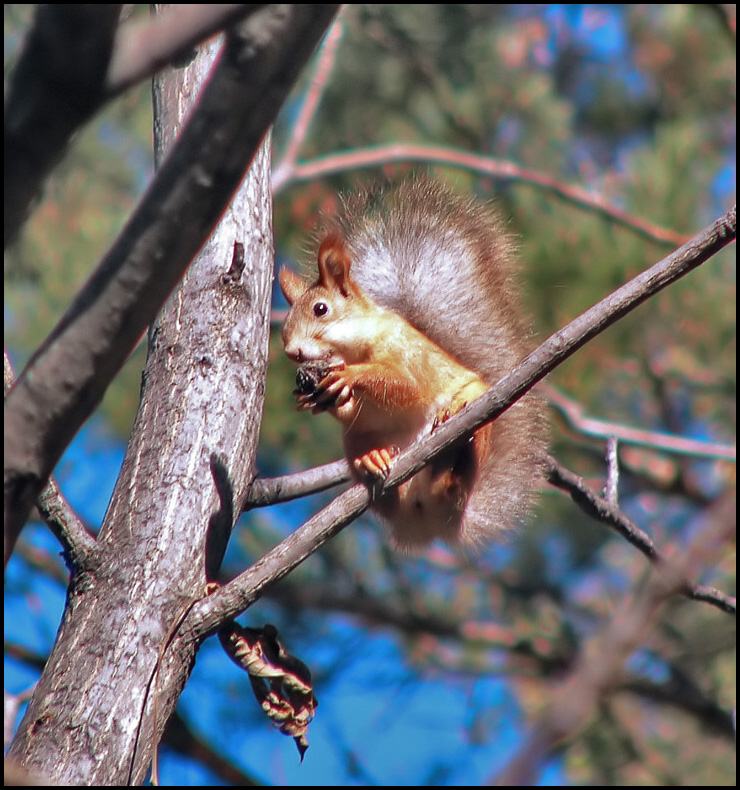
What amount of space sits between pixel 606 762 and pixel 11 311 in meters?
3.23

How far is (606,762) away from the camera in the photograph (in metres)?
4.21

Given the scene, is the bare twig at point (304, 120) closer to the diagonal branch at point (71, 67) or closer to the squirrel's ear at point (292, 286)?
the squirrel's ear at point (292, 286)

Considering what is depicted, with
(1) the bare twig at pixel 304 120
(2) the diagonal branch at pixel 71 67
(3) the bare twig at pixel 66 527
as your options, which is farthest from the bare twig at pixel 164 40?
(1) the bare twig at pixel 304 120

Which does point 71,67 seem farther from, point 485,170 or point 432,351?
point 485,170

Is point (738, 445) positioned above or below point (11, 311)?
below

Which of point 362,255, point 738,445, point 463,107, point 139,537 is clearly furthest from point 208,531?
point 463,107

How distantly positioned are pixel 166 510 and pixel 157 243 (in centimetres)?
75

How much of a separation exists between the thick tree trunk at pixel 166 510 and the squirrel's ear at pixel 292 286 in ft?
2.01

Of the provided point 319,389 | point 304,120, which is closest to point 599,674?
point 319,389

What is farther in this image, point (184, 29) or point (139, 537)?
point (139, 537)

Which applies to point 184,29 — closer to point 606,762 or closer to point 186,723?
point 186,723

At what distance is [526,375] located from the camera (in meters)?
1.46

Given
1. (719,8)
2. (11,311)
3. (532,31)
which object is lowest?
(11,311)

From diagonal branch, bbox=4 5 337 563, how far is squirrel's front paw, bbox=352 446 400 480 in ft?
3.17
